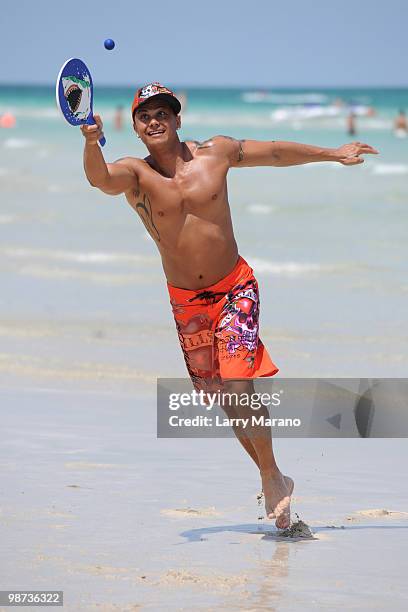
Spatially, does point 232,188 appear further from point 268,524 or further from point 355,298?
point 268,524

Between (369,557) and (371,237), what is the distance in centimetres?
1198

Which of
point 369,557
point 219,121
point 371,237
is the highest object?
point 219,121

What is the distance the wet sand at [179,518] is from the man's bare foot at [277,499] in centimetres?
9

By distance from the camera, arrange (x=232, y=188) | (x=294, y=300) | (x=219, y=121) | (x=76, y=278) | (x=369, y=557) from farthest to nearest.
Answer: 1. (x=219, y=121)
2. (x=232, y=188)
3. (x=76, y=278)
4. (x=294, y=300)
5. (x=369, y=557)

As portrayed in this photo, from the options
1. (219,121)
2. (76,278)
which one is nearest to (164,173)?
(76,278)

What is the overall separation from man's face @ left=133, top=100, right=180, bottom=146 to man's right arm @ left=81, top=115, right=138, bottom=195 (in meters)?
0.18

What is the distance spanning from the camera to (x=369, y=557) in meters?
4.63

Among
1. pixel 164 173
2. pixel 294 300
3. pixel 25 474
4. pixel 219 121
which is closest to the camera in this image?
pixel 164 173

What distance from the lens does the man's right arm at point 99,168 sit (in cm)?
464

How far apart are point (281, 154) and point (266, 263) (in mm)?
8553

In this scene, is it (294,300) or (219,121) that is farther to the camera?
(219,121)

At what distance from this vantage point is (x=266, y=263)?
45.4ft

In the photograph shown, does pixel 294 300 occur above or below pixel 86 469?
above

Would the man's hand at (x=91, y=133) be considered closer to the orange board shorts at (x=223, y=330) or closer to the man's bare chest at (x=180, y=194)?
the man's bare chest at (x=180, y=194)
